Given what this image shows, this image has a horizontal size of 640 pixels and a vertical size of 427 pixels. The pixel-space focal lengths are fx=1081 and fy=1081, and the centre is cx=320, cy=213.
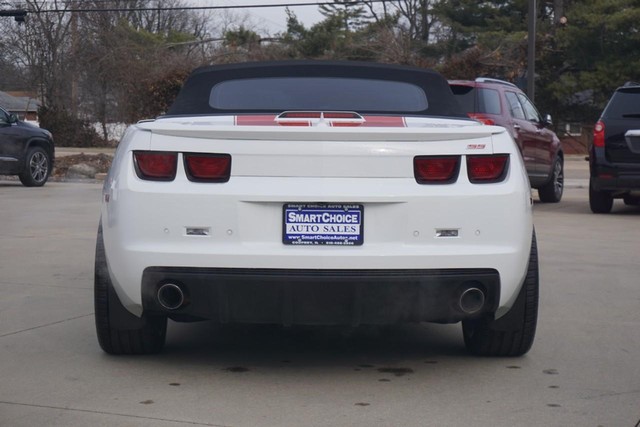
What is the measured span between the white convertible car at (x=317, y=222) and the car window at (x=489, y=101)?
9.85 meters

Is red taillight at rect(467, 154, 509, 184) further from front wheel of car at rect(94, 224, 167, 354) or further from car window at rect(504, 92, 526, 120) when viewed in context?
car window at rect(504, 92, 526, 120)

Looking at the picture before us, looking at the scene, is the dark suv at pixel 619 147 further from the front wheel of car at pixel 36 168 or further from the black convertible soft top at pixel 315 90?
the front wheel of car at pixel 36 168

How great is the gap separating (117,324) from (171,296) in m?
0.56

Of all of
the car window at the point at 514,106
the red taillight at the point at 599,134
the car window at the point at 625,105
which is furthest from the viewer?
the car window at the point at 514,106

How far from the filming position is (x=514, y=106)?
1550 cm

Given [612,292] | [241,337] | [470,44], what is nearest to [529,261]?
[241,337]

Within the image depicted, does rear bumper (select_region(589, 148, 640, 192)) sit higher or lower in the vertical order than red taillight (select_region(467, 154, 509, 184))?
lower

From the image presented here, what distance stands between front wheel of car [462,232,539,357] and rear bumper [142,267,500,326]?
429mm

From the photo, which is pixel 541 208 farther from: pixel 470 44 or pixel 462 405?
pixel 470 44

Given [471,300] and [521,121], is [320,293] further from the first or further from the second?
[521,121]

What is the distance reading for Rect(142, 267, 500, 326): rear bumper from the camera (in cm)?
474

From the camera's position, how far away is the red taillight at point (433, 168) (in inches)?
191

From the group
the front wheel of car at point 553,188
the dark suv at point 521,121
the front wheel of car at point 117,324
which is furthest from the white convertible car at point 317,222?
the front wheel of car at point 553,188

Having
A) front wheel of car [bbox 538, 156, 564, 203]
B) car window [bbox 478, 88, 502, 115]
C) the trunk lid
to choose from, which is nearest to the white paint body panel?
the trunk lid
